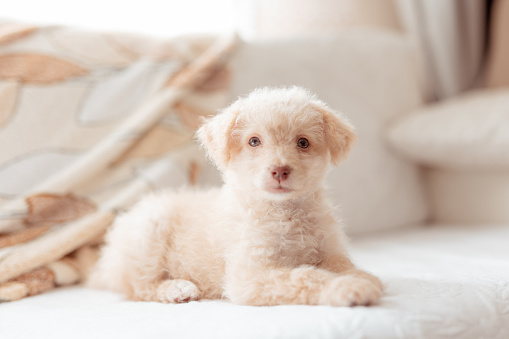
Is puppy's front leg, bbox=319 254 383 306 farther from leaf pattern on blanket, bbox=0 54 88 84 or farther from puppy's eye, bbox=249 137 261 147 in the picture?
leaf pattern on blanket, bbox=0 54 88 84

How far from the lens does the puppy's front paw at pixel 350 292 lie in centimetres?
95

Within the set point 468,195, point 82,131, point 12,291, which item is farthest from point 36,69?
point 468,195

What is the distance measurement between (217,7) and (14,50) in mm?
1113

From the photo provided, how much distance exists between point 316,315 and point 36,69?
133 cm

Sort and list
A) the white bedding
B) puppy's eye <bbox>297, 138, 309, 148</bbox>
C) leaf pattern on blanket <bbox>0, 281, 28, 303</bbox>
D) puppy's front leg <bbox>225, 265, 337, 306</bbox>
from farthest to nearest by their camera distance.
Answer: leaf pattern on blanket <bbox>0, 281, 28, 303</bbox> < puppy's eye <bbox>297, 138, 309, 148</bbox> < puppy's front leg <bbox>225, 265, 337, 306</bbox> < the white bedding

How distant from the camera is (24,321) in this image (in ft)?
3.84

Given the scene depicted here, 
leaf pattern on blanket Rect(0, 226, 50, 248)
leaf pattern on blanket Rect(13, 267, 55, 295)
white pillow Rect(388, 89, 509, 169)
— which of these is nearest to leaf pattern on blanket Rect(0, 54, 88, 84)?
leaf pattern on blanket Rect(0, 226, 50, 248)

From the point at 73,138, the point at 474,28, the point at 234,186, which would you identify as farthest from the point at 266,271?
the point at 474,28

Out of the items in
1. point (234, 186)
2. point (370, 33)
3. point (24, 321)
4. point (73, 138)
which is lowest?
point (24, 321)

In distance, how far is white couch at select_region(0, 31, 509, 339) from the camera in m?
0.94

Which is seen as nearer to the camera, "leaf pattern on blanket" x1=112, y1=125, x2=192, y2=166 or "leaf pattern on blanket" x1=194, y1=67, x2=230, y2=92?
"leaf pattern on blanket" x1=112, y1=125, x2=192, y2=166

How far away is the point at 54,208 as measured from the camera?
165 cm

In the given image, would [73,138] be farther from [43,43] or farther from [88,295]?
[88,295]

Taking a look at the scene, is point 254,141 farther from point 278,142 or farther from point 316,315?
point 316,315
